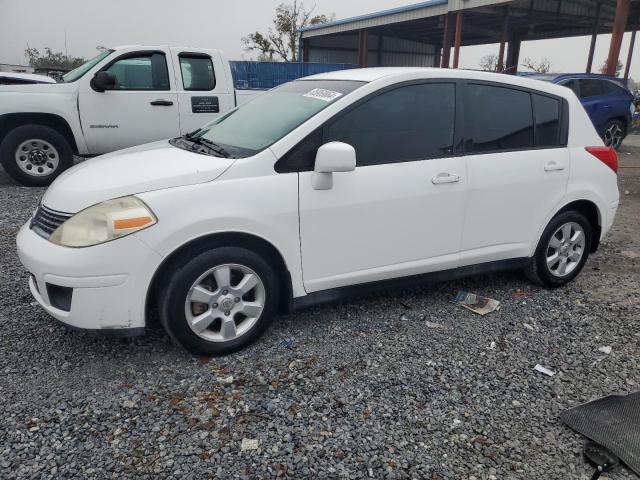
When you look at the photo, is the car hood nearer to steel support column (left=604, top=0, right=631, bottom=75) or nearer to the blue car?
the blue car

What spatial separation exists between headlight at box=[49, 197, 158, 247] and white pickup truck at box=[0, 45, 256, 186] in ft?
16.2

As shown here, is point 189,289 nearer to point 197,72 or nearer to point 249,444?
point 249,444

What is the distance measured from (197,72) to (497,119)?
208 inches

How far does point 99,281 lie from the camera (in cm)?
262

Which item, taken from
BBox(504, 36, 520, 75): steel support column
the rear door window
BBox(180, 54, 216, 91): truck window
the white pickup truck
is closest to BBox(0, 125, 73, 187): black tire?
the white pickup truck

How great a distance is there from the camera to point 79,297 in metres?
2.64

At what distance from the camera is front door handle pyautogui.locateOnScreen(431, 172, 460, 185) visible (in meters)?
3.36

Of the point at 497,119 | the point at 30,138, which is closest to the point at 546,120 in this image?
the point at 497,119

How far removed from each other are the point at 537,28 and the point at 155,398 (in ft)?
86.6

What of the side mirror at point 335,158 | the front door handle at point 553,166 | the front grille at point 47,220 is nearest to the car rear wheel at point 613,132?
the front door handle at point 553,166

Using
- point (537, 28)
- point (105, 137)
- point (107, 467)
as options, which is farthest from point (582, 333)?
point (537, 28)

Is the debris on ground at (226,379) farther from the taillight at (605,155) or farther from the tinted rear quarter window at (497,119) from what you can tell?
the taillight at (605,155)

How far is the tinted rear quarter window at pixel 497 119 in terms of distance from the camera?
3.56m

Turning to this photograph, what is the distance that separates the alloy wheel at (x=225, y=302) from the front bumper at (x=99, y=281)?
0.28 meters
